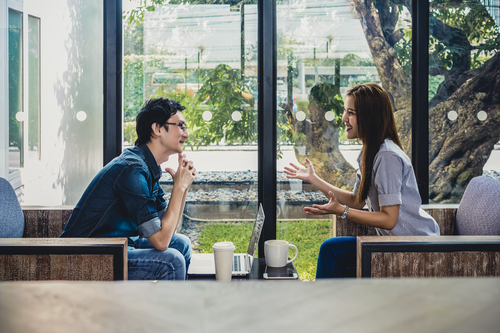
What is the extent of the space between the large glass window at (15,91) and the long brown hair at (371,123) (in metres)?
2.25

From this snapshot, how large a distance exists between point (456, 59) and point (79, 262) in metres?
2.91

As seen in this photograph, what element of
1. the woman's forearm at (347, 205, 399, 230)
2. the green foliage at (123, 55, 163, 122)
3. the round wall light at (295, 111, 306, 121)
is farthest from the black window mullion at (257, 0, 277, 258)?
the woman's forearm at (347, 205, 399, 230)

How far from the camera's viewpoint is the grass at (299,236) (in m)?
3.13

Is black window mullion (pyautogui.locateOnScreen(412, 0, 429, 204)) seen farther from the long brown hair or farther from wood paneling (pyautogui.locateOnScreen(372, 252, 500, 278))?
wood paneling (pyautogui.locateOnScreen(372, 252, 500, 278))

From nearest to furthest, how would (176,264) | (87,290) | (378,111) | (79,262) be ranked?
(87,290)
(79,262)
(176,264)
(378,111)

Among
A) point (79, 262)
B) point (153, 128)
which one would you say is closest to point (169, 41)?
point (153, 128)

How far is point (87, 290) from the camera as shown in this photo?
4.8 inches

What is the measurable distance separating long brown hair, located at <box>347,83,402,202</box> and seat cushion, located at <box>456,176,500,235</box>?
1.74 feet

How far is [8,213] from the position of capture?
2100 millimetres

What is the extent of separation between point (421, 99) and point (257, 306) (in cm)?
326

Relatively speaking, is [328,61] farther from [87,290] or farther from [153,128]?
[87,290]

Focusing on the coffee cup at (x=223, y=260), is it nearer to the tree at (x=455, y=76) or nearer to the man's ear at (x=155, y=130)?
the man's ear at (x=155, y=130)

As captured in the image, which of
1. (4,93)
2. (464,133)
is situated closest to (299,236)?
(464,133)

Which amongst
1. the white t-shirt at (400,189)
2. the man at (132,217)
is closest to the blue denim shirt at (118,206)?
the man at (132,217)
